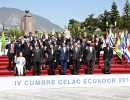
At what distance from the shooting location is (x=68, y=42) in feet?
65.2

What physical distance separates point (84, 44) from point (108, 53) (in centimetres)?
150

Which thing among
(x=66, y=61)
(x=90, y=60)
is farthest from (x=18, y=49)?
(x=90, y=60)

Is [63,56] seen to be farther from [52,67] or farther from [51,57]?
[52,67]

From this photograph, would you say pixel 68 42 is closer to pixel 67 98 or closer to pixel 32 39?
pixel 32 39

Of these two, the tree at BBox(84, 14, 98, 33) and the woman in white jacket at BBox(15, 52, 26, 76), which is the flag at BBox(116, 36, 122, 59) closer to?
the woman in white jacket at BBox(15, 52, 26, 76)

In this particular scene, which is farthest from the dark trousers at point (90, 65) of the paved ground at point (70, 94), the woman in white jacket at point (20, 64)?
the woman in white jacket at point (20, 64)

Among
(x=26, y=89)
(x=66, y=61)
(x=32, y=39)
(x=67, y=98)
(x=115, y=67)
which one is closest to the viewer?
(x=67, y=98)

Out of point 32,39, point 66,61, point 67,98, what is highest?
point 32,39

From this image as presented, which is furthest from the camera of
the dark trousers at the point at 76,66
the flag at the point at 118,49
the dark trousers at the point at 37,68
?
the flag at the point at 118,49

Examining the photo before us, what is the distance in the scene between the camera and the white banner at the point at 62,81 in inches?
650

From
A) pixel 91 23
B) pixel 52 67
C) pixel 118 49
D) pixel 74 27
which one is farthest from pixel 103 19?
pixel 52 67

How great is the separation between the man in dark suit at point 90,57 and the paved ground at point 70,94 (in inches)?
96.1

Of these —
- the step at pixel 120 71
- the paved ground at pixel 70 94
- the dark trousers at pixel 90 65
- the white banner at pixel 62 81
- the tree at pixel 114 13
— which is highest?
the tree at pixel 114 13

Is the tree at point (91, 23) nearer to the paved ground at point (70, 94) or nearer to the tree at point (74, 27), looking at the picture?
the tree at point (74, 27)
